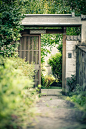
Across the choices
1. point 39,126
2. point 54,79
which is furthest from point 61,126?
point 54,79

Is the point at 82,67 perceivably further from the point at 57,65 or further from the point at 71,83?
the point at 57,65

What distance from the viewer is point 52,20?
5344mm

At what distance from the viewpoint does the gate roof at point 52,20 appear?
5168 mm

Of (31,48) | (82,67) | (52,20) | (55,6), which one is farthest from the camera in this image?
(55,6)

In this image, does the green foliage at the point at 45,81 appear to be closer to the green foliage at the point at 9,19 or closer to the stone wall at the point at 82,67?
the stone wall at the point at 82,67

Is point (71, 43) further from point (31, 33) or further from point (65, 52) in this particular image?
point (31, 33)

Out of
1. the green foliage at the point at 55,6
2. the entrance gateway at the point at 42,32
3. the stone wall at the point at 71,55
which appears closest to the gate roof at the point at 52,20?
the entrance gateway at the point at 42,32

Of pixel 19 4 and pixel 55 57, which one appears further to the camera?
pixel 55 57

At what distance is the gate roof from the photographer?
5168mm

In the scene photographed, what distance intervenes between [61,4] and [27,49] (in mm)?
3138

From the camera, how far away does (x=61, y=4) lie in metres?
7.07

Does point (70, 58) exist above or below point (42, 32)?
below

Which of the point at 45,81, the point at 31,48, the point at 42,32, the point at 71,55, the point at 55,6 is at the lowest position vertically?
the point at 45,81

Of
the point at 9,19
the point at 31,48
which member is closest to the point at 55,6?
the point at 31,48
